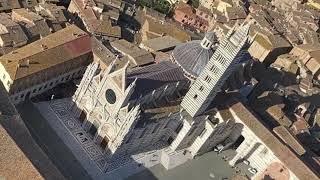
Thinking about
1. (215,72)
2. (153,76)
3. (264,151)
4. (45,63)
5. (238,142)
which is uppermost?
(215,72)

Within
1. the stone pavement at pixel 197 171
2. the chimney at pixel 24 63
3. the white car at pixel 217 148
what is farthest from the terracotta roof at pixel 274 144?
the chimney at pixel 24 63

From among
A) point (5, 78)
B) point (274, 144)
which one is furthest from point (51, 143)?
point (274, 144)

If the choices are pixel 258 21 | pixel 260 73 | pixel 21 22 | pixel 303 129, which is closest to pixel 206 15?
pixel 258 21

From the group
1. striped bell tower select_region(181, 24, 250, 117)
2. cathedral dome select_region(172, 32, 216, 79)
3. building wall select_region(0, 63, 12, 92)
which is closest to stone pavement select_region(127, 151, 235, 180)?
striped bell tower select_region(181, 24, 250, 117)

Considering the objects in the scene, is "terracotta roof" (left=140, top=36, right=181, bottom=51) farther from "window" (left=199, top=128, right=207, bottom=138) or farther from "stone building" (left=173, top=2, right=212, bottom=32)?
"window" (left=199, top=128, right=207, bottom=138)

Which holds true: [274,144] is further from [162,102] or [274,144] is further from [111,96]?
[111,96]

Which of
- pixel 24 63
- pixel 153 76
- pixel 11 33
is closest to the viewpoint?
pixel 153 76
